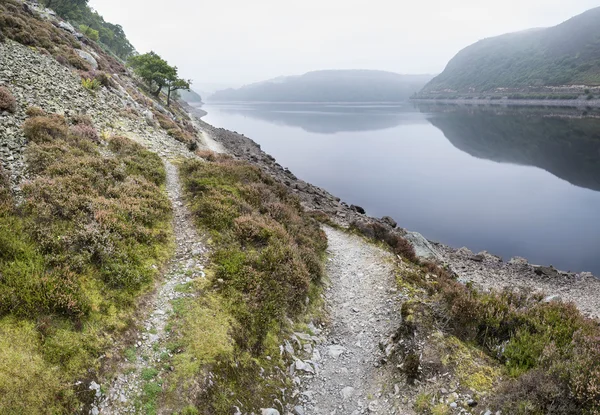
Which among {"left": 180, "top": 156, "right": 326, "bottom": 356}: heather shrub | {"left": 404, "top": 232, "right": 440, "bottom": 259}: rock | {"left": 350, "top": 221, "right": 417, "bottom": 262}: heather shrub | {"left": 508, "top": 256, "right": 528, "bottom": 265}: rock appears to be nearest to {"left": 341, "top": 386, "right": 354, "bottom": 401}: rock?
{"left": 180, "top": 156, "right": 326, "bottom": 356}: heather shrub

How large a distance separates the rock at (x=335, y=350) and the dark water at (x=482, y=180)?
25615 mm

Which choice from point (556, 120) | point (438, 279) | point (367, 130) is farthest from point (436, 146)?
point (438, 279)

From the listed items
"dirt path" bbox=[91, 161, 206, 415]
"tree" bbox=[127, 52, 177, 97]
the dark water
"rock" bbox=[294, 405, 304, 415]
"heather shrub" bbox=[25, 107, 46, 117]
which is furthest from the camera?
"tree" bbox=[127, 52, 177, 97]

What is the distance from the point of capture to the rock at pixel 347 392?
9.16m

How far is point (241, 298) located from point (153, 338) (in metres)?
2.91

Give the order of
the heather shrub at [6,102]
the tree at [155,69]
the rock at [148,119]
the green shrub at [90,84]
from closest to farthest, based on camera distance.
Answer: the heather shrub at [6,102] → the green shrub at [90,84] → the rock at [148,119] → the tree at [155,69]

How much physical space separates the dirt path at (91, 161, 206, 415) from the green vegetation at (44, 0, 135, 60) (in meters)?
75.6

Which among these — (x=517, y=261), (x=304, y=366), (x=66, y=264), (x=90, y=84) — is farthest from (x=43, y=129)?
(x=517, y=261)

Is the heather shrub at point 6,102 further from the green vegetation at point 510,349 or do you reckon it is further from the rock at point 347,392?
the green vegetation at point 510,349

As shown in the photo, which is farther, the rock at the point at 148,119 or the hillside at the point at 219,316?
the rock at the point at 148,119

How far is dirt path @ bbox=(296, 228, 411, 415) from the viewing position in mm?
8938

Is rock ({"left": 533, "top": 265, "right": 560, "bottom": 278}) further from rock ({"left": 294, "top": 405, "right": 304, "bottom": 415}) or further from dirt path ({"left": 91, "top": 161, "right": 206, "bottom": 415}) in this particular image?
dirt path ({"left": 91, "top": 161, "right": 206, "bottom": 415})

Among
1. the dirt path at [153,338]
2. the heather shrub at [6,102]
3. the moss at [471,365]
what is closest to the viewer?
the dirt path at [153,338]

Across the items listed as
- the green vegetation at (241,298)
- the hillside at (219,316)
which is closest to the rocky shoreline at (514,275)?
the hillside at (219,316)
